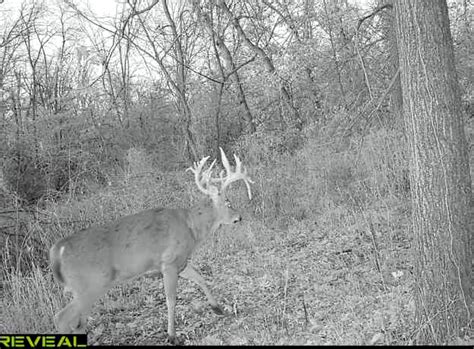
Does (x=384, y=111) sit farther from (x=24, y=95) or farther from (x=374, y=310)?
(x=24, y=95)

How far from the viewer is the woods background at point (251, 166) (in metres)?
5.55

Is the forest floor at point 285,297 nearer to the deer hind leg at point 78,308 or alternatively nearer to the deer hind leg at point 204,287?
the deer hind leg at point 204,287

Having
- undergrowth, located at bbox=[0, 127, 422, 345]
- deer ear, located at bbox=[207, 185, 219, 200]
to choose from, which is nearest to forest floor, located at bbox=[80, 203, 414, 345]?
undergrowth, located at bbox=[0, 127, 422, 345]

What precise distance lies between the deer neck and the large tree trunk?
2.69 m

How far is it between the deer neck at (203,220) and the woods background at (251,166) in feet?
2.78

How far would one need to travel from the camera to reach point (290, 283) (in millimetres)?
6332

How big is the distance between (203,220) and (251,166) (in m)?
5.81

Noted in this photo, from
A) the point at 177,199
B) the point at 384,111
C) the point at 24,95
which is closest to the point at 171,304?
the point at 177,199

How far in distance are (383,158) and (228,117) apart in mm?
A: 8039

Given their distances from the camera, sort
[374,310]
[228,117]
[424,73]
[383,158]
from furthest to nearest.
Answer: [228,117] < [383,158] < [374,310] < [424,73]

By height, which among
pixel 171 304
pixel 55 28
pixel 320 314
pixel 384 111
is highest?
pixel 55 28

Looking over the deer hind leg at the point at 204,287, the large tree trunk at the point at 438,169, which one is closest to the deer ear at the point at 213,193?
the deer hind leg at the point at 204,287

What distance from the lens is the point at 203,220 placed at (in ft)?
20.4

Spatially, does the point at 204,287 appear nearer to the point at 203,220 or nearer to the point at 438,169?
the point at 203,220
